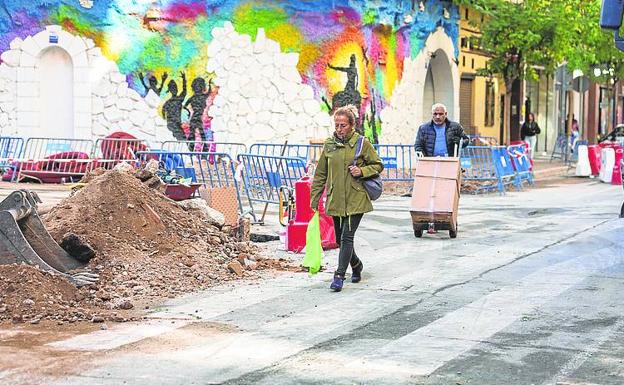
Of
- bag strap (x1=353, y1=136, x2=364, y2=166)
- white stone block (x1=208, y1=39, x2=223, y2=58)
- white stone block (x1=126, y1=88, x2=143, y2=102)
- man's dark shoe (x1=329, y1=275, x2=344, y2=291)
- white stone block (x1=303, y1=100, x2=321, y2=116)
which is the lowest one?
man's dark shoe (x1=329, y1=275, x2=344, y2=291)

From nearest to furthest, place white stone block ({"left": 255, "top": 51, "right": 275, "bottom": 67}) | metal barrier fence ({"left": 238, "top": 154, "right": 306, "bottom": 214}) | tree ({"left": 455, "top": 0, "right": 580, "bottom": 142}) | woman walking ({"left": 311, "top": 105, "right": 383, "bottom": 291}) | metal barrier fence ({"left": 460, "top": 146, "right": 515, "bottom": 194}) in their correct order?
woman walking ({"left": 311, "top": 105, "right": 383, "bottom": 291})
metal barrier fence ({"left": 238, "top": 154, "right": 306, "bottom": 214})
metal barrier fence ({"left": 460, "top": 146, "right": 515, "bottom": 194})
white stone block ({"left": 255, "top": 51, "right": 275, "bottom": 67})
tree ({"left": 455, "top": 0, "right": 580, "bottom": 142})

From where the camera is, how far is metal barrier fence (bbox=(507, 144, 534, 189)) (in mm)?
25594

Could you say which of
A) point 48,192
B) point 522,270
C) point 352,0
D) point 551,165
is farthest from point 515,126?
point 522,270

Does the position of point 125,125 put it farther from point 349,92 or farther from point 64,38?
point 349,92

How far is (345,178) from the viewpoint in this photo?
10.7 m

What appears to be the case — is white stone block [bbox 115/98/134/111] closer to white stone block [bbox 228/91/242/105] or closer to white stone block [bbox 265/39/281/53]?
white stone block [bbox 228/91/242/105]

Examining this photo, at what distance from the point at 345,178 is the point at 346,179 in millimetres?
14

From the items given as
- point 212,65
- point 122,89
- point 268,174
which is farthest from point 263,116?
point 268,174

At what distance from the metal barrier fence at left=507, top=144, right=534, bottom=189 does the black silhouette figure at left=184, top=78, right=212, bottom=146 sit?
24.4 feet

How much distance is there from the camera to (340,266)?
10570mm

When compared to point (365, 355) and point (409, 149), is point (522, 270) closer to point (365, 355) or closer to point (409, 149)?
point (365, 355)

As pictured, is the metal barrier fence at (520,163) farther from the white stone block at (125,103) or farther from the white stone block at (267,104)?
the white stone block at (125,103)

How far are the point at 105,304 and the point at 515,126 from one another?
33996 millimetres

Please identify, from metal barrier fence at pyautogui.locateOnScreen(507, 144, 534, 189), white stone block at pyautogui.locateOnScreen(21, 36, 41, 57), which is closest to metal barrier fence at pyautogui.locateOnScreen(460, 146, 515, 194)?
metal barrier fence at pyautogui.locateOnScreen(507, 144, 534, 189)
